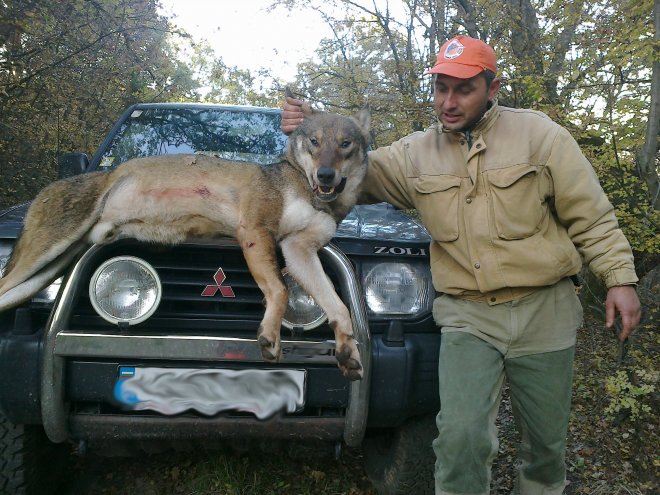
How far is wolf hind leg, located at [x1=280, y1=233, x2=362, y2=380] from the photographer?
2.36m

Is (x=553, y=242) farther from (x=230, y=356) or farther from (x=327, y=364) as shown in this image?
(x=230, y=356)

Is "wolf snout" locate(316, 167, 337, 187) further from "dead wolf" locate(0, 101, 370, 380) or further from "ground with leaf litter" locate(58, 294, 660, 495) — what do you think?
"ground with leaf litter" locate(58, 294, 660, 495)

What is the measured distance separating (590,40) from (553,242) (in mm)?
2855

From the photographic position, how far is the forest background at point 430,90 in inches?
156

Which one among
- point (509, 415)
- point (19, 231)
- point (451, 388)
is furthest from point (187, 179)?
point (509, 415)

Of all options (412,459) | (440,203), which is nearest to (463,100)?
(440,203)

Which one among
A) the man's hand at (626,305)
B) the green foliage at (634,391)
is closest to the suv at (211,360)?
the man's hand at (626,305)

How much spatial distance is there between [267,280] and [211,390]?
52 cm

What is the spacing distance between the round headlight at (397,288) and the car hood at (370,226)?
0.14 metres

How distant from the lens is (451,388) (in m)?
2.37

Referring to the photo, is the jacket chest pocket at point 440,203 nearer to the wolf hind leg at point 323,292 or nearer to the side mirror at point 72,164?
the wolf hind leg at point 323,292

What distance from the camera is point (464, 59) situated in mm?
2584

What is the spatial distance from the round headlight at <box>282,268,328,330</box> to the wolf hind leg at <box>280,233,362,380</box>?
0.32 feet

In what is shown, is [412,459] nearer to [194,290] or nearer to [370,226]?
[370,226]
